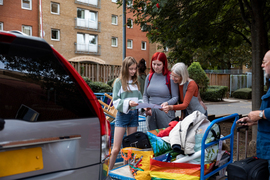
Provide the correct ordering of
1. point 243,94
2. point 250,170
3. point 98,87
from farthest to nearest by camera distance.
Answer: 1. point 243,94
2. point 98,87
3. point 250,170

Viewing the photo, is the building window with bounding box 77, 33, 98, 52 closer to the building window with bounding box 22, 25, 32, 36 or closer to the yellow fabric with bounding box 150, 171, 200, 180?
the building window with bounding box 22, 25, 32, 36

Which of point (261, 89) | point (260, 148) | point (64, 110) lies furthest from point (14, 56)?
point (261, 89)

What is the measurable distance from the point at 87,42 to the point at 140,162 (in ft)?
85.0

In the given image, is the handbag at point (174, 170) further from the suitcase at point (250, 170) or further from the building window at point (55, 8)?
the building window at point (55, 8)

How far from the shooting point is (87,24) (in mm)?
26781

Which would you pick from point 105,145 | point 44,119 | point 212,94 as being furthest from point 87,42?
point 44,119

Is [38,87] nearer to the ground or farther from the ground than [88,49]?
nearer to the ground

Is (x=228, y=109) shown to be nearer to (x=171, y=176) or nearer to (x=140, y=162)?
(x=140, y=162)

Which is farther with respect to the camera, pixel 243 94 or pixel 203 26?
pixel 243 94

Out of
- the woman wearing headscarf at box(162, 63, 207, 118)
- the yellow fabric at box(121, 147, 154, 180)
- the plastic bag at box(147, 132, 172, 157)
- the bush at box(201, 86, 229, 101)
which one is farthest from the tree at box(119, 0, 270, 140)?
the bush at box(201, 86, 229, 101)

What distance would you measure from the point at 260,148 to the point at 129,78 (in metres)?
1.91

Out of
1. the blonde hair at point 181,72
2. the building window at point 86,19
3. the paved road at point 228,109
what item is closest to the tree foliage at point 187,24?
the blonde hair at point 181,72

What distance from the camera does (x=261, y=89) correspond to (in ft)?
17.8

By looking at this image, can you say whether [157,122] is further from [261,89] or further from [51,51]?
[261,89]
